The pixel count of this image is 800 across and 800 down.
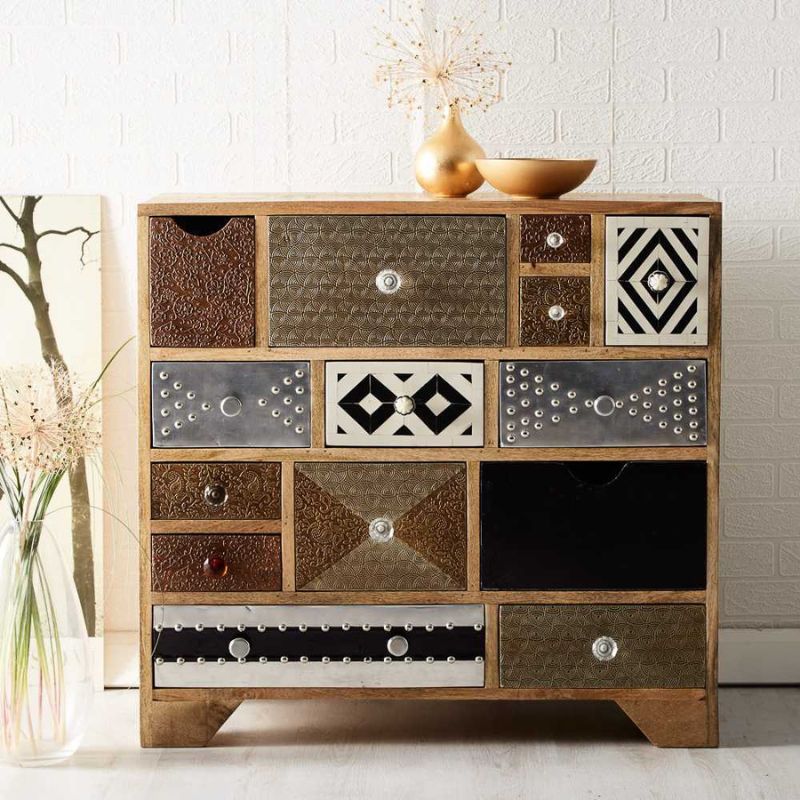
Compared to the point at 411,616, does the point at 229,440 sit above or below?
above

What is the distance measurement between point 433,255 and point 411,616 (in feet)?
2.42

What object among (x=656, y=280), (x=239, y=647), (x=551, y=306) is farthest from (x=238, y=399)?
(x=656, y=280)

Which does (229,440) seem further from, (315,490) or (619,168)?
(619,168)

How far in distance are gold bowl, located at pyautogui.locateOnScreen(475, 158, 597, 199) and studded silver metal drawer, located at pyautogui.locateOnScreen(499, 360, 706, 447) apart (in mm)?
351

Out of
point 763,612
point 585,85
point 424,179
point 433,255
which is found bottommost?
point 763,612

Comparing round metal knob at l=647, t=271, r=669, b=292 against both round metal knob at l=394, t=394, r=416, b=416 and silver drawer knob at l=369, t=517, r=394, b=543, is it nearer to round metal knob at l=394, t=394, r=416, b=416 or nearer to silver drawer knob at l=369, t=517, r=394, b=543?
round metal knob at l=394, t=394, r=416, b=416

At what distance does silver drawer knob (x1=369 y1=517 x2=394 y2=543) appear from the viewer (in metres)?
2.31

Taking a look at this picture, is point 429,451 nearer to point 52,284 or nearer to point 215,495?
point 215,495

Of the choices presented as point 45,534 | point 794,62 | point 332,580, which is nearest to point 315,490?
point 332,580

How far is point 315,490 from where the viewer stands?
230cm

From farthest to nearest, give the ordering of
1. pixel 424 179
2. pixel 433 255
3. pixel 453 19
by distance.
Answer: pixel 453 19 → pixel 424 179 → pixel 433 255

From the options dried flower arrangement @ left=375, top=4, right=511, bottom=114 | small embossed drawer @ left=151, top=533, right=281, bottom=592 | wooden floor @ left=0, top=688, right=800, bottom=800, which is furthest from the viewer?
dried flower arrangement @ left=375, top=4, right=511, bottom=114

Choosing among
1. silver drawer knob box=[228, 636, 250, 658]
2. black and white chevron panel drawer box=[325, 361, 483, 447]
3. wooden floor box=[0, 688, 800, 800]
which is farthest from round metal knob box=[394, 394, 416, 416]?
wooden floor box=[0, 688, 800, 800]

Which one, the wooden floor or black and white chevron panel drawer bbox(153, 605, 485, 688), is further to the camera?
black and white chevron panel drawer bbox(153, 605, 485, 688)
